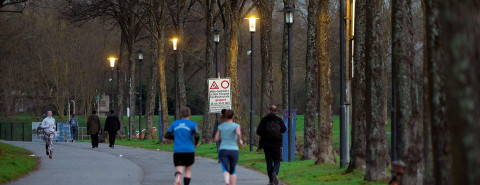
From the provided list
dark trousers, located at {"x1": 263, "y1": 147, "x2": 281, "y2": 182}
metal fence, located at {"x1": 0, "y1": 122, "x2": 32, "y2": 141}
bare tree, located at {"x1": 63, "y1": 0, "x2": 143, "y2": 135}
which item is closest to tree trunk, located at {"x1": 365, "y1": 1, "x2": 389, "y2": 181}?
dark trousers, located at {"x1": 263, "y1": 147, "x2": 281, "y2": 182}

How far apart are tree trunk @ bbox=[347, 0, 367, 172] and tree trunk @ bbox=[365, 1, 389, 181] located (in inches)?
69.0

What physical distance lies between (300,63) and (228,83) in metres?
29.5

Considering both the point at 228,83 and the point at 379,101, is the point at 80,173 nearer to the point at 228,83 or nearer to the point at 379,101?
the point at 379,101

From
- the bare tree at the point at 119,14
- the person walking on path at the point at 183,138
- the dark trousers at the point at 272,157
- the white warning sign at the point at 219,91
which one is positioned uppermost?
the bare tree at the point at 119,14

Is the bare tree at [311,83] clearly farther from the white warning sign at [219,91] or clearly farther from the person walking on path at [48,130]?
the person walking on path at [48,130]

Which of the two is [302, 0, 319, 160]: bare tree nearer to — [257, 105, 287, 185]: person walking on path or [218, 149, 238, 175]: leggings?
[257, 105, 287, 185]: person walking on path

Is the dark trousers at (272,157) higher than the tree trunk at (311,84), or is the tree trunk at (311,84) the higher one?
the tree trunk at (311,84)

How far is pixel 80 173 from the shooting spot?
22.5 m

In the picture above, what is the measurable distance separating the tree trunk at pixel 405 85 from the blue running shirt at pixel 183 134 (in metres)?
3.76

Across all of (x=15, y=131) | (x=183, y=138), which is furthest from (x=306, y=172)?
(x=15, y=131)

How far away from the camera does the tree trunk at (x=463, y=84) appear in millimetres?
8484

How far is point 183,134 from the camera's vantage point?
15.8 metres

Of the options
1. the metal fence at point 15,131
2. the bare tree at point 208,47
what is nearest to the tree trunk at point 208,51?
the bare tree at point 208,47

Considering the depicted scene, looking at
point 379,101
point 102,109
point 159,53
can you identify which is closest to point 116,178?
point 379,101
